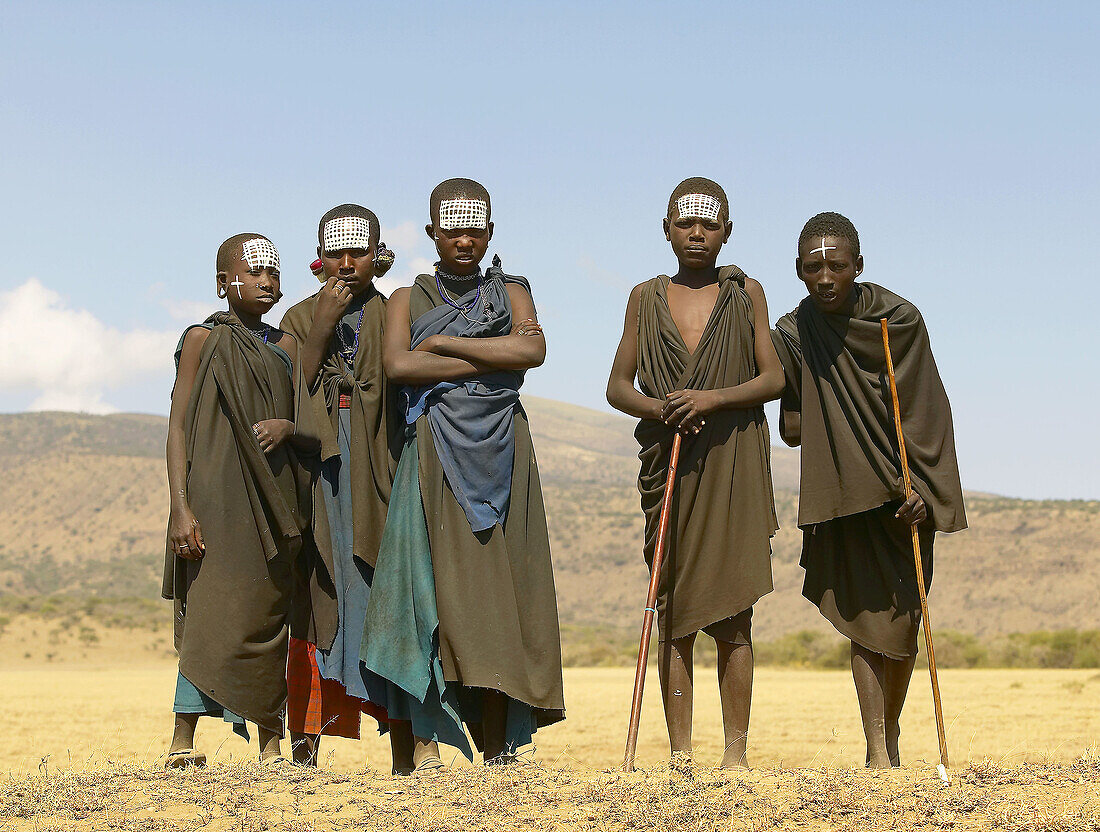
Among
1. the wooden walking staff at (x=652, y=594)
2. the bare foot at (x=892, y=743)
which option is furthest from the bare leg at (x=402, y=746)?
the bare foot at (x=892, y=743)

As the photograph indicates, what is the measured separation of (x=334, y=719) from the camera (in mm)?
6742

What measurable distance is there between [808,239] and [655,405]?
1.20 metres

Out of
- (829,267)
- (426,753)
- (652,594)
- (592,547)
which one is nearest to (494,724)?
(426,753)

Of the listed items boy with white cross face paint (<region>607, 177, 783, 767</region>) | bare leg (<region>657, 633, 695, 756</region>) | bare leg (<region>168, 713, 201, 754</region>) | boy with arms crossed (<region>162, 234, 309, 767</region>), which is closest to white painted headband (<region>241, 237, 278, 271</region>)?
boy with arms crossed (<region>162, 234, 309, 767</region>)

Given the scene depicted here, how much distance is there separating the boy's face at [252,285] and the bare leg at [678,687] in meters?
2.80

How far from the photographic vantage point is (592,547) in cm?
6359

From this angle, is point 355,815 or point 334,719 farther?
point 334,719

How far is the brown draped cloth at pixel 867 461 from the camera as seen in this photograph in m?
6.38

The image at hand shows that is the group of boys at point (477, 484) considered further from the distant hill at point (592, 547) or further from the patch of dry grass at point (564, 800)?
the distant hill at point (592, 547)

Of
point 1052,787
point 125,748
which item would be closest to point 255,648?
point 1052,787

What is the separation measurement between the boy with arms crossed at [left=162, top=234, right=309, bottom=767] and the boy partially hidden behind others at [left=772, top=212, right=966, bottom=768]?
8.82 feet

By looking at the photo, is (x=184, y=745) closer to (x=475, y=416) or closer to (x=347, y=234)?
(x=475, y=416)

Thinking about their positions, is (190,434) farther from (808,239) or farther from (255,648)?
(808,239)

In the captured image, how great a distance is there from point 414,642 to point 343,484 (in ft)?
3.35
